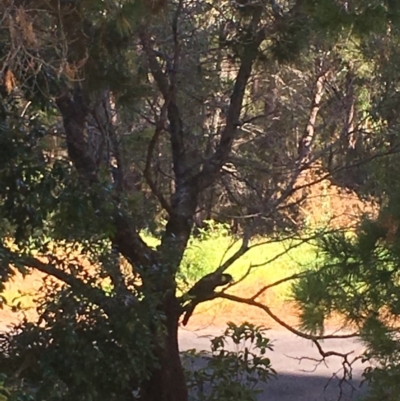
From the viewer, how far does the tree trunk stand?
19.2 ft

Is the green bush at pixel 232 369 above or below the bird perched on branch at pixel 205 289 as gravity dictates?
below

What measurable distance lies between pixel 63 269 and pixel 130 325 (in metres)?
0.55

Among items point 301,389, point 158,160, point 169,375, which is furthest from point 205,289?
point 301,389

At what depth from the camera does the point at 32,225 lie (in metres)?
4.55

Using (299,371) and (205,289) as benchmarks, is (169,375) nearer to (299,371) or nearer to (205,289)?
(205,289)

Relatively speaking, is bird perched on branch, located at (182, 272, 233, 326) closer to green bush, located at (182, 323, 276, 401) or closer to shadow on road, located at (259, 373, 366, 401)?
green bush, located at (182, 323, 276, 401)

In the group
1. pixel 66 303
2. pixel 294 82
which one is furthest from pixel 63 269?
pixel 294 82

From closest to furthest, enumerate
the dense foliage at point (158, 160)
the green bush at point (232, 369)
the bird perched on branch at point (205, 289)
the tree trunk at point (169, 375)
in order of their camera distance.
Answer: the dense foliage at point (158, 160) → the tree trunk at point (169, 375) → the bird perched on branch at point (205, 289) → the green bush at point (232, 369)

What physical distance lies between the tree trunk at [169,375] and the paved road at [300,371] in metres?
2.26

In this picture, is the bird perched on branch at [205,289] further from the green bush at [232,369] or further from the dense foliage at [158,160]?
the green bush at [232,369]

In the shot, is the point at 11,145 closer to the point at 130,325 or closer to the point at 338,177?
the point at 130,325

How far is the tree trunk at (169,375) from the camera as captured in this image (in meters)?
5.86

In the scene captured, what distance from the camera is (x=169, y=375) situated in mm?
5945

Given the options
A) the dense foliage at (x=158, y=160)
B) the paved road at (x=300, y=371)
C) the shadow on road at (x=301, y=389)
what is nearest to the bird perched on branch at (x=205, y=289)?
the dense foliage at (x=158, y=160)
